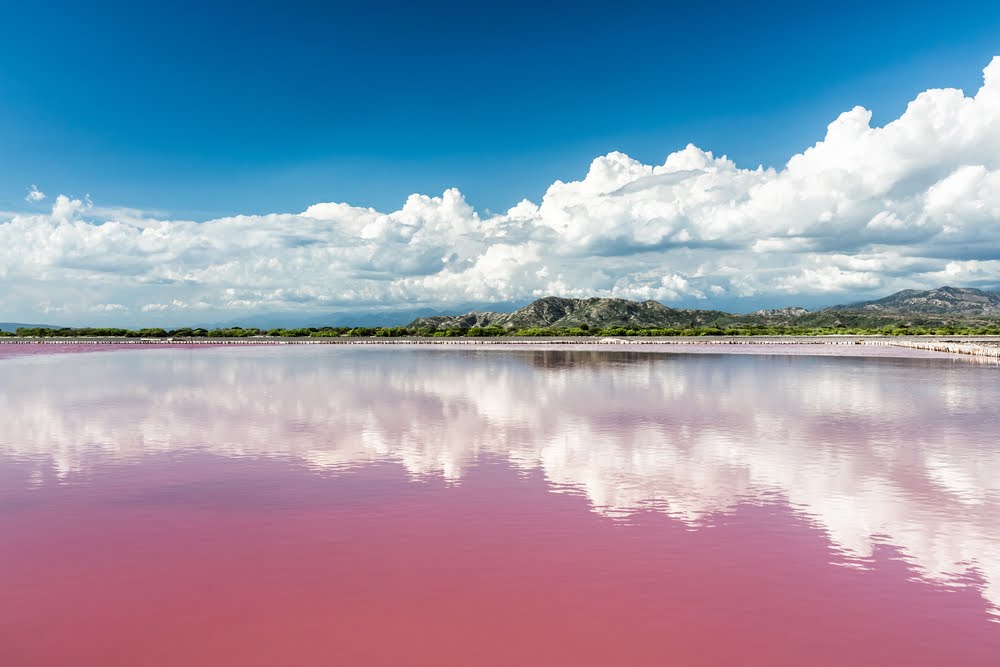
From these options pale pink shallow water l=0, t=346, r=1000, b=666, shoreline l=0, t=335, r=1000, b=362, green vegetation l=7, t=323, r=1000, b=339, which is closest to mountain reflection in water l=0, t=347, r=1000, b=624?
pale pink shallow water l=0, t=346, r=1000, b=666

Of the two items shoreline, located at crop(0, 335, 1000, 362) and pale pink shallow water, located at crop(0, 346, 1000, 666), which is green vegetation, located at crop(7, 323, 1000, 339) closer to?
shoreline, located at crop(0, 335, 1000, 362)

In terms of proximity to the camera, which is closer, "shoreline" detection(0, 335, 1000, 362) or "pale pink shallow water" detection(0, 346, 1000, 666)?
"pale pink shallow water" detection(0, 346, 1000, 666)

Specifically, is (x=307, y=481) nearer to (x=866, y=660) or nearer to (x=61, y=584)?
(x=61, y=584)

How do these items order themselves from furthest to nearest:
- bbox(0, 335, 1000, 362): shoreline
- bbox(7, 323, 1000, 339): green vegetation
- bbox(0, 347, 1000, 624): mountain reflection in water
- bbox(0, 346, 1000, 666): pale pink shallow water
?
bbox(7, 323, 1000, 339): green vegetation < bbox(0, 335, 1000, 362): shoreline < bbox(0, 347, 1000, 624): mountain reflection in water < bbox(0, 346, 1000, 666): pale pink shallow water

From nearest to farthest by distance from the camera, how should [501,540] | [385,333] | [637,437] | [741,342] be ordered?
[501,540] < [637,437] < [741,342] < [385,333]

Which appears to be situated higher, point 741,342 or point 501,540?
point 501,540

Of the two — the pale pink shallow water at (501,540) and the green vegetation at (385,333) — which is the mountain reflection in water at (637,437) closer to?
the pale pink shallow water at (501,540)

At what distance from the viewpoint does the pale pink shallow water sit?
29.5 feet

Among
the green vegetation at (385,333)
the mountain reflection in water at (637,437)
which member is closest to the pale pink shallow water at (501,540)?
the mountain reflection in water at (637,437)

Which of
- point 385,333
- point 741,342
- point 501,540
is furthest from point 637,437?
point 385,333

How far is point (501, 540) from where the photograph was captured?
41.3 feet

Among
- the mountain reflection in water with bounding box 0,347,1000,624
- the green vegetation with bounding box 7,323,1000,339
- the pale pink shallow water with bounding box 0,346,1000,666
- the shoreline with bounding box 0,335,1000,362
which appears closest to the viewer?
the pale pink shallow water with bounding box 0,346,1000,666

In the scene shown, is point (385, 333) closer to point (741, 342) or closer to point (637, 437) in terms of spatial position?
point (741, 342)

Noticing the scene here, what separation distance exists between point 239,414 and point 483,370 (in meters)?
26.1
